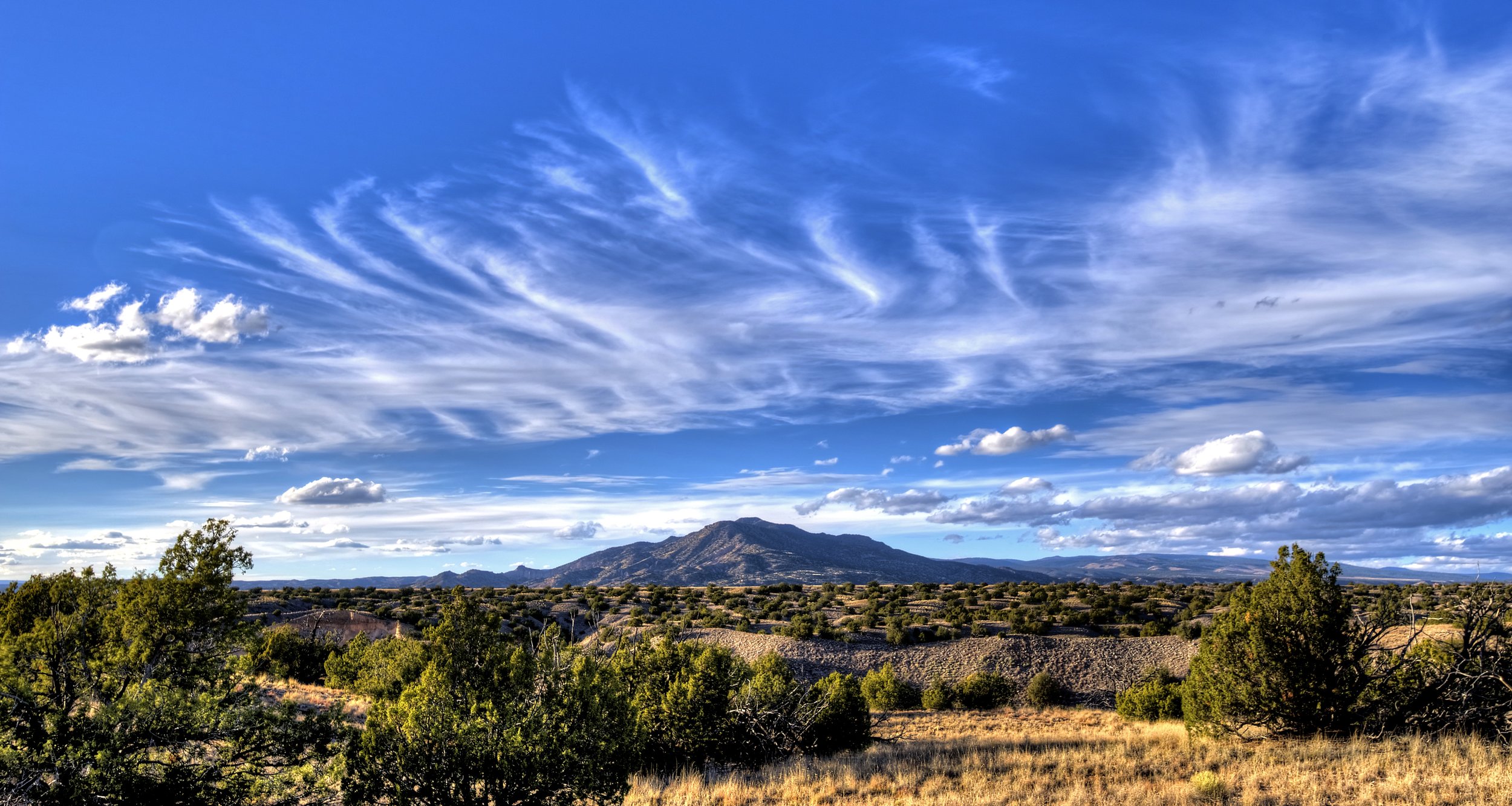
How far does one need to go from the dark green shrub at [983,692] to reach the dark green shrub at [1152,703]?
6877 millimetres

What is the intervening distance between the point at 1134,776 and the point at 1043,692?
1042 inches

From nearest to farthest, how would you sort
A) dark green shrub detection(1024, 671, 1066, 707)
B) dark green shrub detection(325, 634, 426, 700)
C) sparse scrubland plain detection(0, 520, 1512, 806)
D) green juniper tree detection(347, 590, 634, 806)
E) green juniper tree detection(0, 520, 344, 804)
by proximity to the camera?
green juniper tree detection(0, 520, 344, 804) → sparse scrubland plain detection(0, 520, 1512, 806) → green juniper tree detection(347, 590, 634, 806) → dark green shrub detection(325, 634, 426, 700) → dark green shrub detection(1024, 671, 1066, 707)

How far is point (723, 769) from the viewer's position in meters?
18.1

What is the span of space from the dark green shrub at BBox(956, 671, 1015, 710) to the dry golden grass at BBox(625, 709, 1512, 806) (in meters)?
19.4

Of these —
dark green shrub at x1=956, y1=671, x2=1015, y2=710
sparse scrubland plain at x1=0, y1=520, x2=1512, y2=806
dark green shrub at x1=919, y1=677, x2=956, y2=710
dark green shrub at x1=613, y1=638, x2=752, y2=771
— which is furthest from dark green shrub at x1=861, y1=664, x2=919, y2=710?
dark green shrub at x1=613, y1=638, x2=752, y2=771

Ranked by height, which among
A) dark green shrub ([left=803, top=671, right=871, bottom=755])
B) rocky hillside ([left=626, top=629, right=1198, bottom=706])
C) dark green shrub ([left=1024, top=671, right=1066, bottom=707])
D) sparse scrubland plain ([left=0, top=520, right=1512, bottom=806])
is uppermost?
sparse scrubland plain ([left=0, top=520, right=1512, bottom=806])

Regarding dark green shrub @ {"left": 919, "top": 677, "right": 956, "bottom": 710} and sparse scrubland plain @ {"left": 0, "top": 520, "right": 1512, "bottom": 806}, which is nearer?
sparse scrubland plain @ {"left": 0, "top": 520, "right": 1512, "bottom": 806}

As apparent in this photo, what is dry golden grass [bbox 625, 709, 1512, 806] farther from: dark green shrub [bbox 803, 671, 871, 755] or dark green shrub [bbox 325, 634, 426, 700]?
dark green shrub [bbox 325, 634, 426, 700]

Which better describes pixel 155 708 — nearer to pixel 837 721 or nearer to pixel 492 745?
pixel 492 745

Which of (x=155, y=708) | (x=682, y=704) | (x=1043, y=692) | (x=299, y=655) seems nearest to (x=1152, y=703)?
(x=1043, y=692)

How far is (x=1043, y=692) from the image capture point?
Result: 38281 millimetres

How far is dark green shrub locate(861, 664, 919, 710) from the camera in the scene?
37.2m

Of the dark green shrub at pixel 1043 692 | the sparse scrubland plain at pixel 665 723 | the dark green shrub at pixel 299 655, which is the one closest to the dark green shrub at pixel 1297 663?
the sparse scrubland plain at pixel 665 723

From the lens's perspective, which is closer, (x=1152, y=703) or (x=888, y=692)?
(x=1152, y=703)
